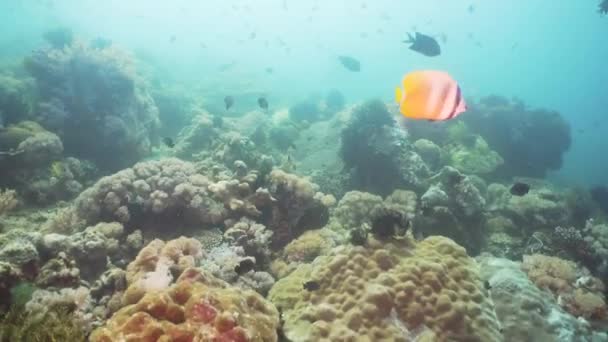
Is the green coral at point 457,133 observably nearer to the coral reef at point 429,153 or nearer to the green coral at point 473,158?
the green coral at point 473,158

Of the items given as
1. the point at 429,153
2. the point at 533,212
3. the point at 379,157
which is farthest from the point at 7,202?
the point at 533,212

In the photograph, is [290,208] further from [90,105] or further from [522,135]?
[522,135]

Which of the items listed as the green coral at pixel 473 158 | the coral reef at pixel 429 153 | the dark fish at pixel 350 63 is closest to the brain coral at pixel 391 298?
the coral reef at pixel 429 153

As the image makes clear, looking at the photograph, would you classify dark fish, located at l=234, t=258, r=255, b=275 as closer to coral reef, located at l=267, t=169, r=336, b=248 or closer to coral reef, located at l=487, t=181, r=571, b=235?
coral reef, located at l=267, t=169, r=336, b=248

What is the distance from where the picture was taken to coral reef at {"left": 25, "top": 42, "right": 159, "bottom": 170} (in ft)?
39.9

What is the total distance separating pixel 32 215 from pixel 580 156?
66.8 metres

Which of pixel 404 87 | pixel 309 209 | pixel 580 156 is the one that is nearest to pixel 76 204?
pixel 309 209

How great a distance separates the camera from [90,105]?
12828 millimetres

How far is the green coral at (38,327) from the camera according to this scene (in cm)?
311

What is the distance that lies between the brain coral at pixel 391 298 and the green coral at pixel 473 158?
421 inches

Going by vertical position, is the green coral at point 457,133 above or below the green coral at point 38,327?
below

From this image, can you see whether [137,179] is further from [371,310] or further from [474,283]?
[474,283]

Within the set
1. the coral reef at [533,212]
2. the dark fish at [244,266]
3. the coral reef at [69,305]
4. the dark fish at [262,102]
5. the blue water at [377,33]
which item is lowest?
the blue water at [377,33]

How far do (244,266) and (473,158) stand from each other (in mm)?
12357
